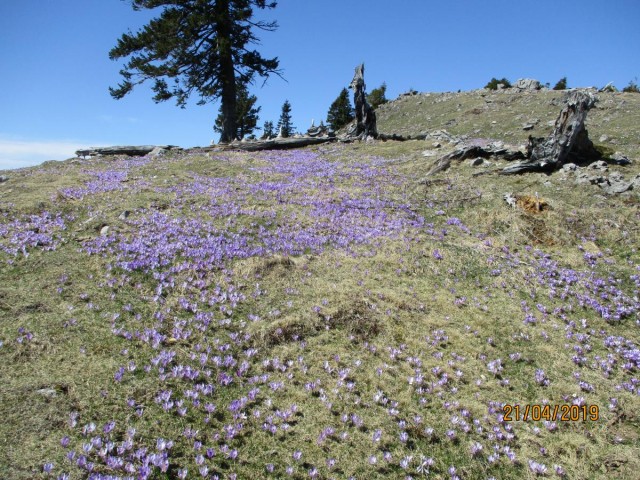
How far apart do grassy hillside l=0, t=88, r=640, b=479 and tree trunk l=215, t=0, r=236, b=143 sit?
16468 mm

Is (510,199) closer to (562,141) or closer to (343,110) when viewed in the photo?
(562,141)

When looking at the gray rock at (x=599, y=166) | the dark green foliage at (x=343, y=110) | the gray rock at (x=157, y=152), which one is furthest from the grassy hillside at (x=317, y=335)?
the dark green foliage at (x=343, y=110)

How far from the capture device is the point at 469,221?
43.1 ft

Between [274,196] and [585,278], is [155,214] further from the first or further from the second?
[585,278]

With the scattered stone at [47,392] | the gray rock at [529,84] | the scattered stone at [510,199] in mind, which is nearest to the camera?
the scattered stone at [47,392]

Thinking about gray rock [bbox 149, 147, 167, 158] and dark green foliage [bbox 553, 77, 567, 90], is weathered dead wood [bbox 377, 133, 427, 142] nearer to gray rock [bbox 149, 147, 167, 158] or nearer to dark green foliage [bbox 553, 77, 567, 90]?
gray rock [bbox 149, 147, 167, 158]

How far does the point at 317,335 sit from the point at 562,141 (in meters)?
14.9

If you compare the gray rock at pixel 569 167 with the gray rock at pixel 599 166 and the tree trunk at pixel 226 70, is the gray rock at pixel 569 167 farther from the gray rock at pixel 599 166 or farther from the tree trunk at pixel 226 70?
the tree trunk at pixel 226 70

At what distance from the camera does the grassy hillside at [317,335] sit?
199 inches

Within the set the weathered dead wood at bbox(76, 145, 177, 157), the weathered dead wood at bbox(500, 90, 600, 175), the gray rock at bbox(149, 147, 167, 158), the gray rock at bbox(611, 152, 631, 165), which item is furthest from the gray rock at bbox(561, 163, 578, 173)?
the weathered dead wood at bbox(76, 145, 177, 157)

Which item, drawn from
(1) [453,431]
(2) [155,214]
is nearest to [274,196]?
(2) [155,214]

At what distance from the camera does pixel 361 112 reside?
30.4 m

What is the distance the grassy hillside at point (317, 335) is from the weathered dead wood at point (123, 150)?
1218 cm

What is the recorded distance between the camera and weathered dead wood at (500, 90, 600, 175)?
54.0 feet
